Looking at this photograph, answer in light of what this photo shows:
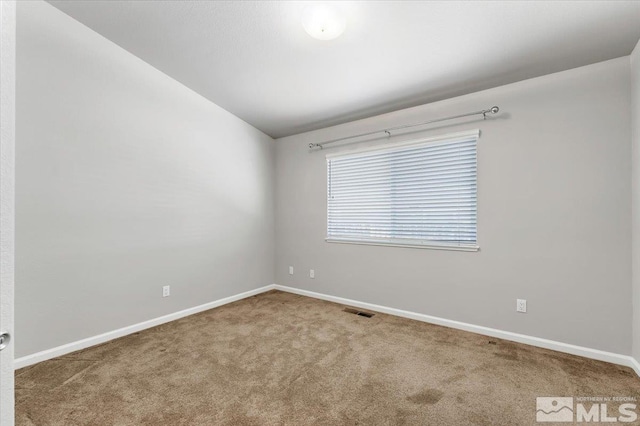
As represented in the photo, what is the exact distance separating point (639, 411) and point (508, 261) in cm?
124

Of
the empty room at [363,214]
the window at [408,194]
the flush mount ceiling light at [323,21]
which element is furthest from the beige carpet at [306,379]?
the flush mount ceiling light at [323,21]

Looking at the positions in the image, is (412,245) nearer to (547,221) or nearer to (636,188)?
(547,221)

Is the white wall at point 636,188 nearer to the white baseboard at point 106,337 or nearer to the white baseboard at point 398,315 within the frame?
the white baseboard at point 398,315

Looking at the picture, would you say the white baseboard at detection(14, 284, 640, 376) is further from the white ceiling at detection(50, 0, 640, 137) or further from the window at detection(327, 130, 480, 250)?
the white ceiling at detection(50, 0, 640, 137)

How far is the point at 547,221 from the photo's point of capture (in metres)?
2.53

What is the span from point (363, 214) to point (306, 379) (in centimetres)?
217

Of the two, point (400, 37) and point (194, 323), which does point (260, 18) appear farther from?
point (194, 323)

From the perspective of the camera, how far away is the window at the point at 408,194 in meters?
2.97

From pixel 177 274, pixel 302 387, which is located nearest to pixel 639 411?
pixel 302 387

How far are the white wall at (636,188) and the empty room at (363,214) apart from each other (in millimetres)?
27

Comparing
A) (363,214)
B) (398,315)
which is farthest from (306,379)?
(363,214)

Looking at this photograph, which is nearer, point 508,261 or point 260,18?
point 260,18

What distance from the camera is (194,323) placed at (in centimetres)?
316

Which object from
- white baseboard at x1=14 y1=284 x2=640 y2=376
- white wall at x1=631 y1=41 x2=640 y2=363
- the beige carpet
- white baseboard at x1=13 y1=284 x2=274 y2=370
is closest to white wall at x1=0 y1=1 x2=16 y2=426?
the beige carpet
